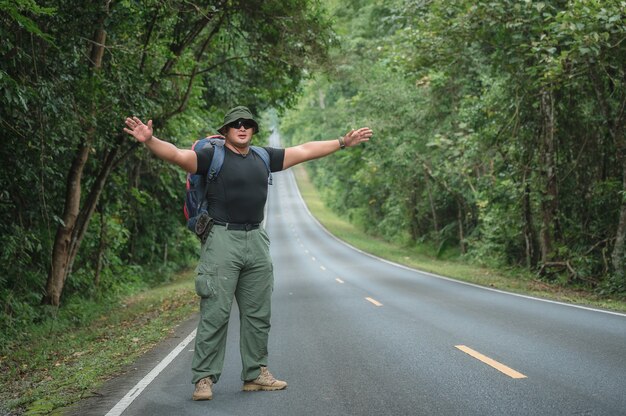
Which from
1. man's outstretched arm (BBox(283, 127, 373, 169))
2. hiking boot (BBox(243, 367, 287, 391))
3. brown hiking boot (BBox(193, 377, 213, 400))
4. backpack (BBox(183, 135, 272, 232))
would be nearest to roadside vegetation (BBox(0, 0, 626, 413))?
brown hiking boot (BBox(193, 377, 213, 400))

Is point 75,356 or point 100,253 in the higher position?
point 100,253

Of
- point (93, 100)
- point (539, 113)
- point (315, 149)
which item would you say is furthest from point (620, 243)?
point (93, 100)

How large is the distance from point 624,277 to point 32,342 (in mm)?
11988

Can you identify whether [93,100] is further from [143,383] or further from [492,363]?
[492,363]

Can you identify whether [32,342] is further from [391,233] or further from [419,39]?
[391,233]

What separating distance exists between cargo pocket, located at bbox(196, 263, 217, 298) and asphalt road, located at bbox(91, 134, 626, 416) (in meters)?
0.88

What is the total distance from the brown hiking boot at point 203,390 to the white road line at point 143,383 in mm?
602

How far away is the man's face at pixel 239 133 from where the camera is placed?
536cm

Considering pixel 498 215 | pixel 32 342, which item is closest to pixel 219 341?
pixel 32 342

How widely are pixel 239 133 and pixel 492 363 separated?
3.39 metres

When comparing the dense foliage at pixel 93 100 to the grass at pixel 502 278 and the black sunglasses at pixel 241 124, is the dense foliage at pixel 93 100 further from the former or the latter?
the grass at pixel 502 278

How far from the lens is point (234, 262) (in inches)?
209

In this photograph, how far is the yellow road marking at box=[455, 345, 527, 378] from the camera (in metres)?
5.95

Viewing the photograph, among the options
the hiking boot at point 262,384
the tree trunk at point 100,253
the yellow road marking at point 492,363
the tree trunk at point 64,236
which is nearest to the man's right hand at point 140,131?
the hiking boot at point 262,384
